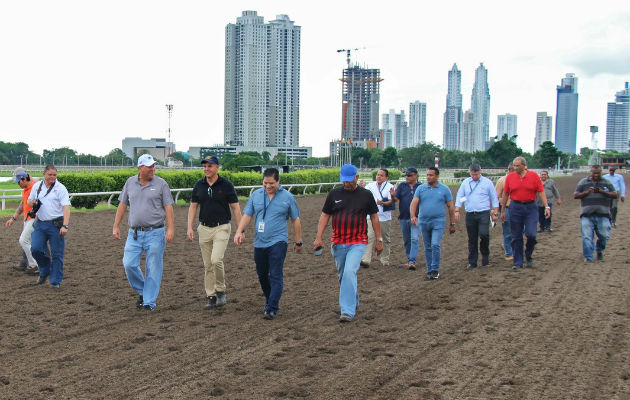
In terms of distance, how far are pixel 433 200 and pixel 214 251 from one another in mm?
3970

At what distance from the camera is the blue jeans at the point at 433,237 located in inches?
397

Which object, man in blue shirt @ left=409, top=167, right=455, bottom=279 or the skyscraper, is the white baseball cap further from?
the skyscraper

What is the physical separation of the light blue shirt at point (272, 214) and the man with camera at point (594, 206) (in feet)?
21.3

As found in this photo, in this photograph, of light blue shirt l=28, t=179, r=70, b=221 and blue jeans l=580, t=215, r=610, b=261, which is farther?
blue jeans l=580, t=215, r=610, b=261

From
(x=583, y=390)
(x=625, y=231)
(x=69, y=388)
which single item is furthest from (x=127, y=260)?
(x=625, y=231)

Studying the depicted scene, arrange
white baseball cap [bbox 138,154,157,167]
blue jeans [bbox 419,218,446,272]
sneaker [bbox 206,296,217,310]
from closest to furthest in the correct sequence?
white baseball cap [bbox 138,154,157,167] → sneaker [bbox 206,296,217,310] → blue jeans [bbox 419,218,446,272]

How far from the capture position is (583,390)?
16.5 ft

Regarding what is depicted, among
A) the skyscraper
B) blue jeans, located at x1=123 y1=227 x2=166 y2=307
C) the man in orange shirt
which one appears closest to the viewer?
blue jeans, located at x1=123 y1=227 x2=166 y2=307

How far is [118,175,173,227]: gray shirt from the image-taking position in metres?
7.55

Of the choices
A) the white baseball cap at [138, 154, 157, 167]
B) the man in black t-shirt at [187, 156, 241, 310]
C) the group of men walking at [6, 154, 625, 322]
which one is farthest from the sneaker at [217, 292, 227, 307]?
the white baseball cap at [138, 154, 157, 167]

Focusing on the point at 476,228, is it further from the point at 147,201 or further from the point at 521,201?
the point at 147,201

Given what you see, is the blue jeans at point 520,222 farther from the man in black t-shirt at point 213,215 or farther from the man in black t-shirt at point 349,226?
the man in black t-shirt at point 213,215

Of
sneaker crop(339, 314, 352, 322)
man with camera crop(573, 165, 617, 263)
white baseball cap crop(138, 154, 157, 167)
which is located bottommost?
sneaker crop(339, 314, 352, 322)

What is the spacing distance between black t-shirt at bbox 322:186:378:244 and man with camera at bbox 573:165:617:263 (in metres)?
5.85
